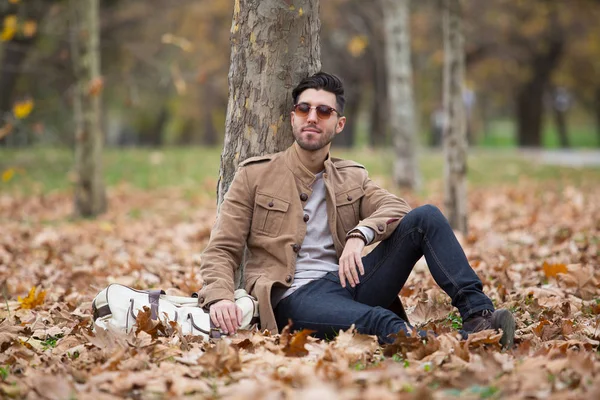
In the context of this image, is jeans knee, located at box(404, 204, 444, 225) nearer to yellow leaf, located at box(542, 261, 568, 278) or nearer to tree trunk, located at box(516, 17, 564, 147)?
yellow leaf, located at box(542, 261, 568, 278)

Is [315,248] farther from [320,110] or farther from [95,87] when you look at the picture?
[95,87]

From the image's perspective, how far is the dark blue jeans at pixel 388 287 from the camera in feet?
13.1

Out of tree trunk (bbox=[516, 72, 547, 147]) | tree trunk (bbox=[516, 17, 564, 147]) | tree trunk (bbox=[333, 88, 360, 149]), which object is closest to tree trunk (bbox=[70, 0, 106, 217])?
tree trunk (bbox=[516, 17, 564, 147])

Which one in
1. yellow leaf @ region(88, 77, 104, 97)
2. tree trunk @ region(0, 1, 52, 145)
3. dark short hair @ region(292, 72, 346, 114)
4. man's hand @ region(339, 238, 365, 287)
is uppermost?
tree trunk @ region(0, 1, 52, 145)

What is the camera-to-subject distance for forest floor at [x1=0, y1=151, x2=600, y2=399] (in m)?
3.13

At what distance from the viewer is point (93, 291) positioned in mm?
5598

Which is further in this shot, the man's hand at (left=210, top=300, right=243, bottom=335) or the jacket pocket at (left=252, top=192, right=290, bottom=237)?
the jacket pocket at (left=252, top=192, right=290, bottom=237)

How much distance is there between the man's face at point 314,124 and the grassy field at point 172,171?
944cm

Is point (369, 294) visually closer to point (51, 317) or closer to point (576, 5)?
point (51, 317)

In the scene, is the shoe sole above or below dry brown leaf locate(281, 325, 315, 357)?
above

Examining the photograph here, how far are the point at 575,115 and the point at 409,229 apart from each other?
61440 mm

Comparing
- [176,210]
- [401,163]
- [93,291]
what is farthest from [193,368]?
[401,163]

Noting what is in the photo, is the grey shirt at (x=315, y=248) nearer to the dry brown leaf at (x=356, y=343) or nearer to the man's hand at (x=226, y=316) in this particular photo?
the man's hand at (x=226, y=316)

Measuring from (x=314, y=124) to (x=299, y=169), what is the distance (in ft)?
0.94
